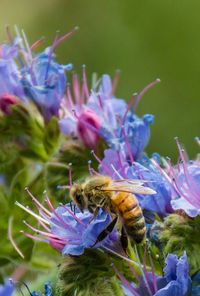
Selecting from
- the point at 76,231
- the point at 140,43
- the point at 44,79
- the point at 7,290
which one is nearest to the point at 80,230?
the point at 76,231

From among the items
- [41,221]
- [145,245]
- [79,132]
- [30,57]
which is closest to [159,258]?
[145,245]

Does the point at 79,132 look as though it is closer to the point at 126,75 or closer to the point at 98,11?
the point at 126,75

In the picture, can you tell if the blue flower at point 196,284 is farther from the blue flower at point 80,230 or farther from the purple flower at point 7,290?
the purple flower at point 7,290

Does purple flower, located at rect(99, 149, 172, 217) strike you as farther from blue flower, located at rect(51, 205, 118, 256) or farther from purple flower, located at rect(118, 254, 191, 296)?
purple flower, located at rect(118, 254, 191, 296)

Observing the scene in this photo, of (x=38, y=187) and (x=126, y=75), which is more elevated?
(x=38, y=187)

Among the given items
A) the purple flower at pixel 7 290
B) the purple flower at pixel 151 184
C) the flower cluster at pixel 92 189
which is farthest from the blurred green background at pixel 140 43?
the purple flower at pixel 151 184

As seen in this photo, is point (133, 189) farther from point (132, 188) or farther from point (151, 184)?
point (151, 184)

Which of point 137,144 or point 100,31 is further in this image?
point 100,31
